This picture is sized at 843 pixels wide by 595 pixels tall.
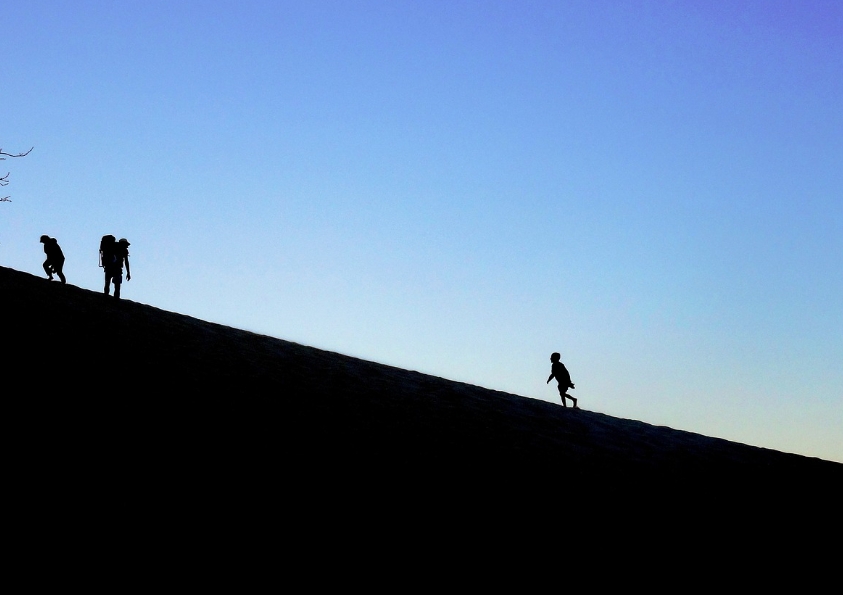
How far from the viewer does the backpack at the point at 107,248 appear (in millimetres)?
20703

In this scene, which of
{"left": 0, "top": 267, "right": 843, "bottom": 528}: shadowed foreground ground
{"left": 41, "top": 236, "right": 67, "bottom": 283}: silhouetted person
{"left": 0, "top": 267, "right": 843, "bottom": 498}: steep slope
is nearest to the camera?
{"left": 0, "top": 267, "right": 843, "bottom": 528}: shadowed foreground ground

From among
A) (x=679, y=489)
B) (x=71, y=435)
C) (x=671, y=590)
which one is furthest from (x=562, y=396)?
(x=71, y=435)

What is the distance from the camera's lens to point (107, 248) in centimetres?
2086

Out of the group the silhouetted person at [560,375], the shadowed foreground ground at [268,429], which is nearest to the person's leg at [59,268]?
the shadowed foreground ground at [268,429]

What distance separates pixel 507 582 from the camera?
739 cm

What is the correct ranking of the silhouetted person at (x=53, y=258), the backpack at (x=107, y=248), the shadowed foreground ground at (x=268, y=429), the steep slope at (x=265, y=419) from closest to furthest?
the shadowed foreground ground at (x=268, y=429) < the steep slope at (x=265, y=419) < the backpack at (x=107, y=248) < the silhouetted person at (x=53, y=258)

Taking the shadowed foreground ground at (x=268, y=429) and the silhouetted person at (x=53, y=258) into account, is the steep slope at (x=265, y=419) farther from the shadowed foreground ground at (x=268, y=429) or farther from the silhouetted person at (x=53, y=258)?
the silhouetted person at (x=53, y=258)

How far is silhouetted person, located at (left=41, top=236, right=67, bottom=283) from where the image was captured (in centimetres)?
2459

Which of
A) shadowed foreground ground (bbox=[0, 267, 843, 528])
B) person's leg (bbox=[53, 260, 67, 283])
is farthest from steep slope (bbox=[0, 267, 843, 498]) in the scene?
person's leg (bbox=[53, 260, 67, 283])

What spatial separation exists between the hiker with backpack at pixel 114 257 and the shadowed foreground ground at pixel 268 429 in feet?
2.81

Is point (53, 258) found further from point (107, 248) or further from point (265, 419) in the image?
point (265, 419)

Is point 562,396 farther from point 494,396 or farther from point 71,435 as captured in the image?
point 71,435

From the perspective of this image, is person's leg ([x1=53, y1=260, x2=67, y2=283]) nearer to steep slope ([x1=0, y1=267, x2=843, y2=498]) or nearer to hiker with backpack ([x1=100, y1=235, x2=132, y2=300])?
steep slope ([x1=0, y1=267, x2=843, y2=498])

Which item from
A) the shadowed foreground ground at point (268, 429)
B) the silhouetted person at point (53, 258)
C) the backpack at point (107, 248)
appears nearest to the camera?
the shadowed foreground ground at point (268, 429)
